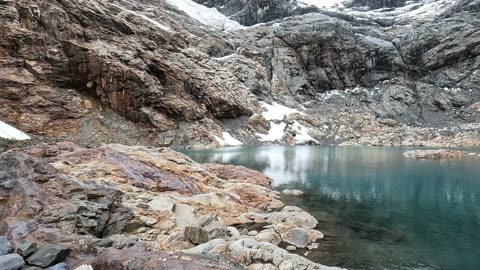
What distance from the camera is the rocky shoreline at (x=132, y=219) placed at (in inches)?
402

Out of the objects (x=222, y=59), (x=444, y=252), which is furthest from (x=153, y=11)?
(x=444, y=252)

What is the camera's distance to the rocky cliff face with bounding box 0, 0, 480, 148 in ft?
224

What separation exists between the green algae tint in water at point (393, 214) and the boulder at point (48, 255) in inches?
418

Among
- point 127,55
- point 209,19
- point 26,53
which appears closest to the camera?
point 26,53

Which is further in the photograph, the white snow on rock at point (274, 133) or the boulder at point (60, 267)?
the white snow on rock at point (274, 133)

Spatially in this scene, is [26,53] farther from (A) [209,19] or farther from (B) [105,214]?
(A) [209,19]

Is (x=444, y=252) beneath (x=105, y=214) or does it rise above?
beneath

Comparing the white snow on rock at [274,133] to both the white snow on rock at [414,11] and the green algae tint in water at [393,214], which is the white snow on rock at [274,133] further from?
the white snow on rock at [414,11]

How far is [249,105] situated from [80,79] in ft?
167

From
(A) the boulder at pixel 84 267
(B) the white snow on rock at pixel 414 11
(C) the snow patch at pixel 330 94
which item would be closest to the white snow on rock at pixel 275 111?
(C) the snow patch at pixel 330 94

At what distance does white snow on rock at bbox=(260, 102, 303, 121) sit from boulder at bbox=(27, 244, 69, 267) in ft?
317

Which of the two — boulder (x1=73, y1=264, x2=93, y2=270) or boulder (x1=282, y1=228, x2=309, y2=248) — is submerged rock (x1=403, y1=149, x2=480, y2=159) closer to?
boulder (x1=282, y1=228, x2=309, y2=248)

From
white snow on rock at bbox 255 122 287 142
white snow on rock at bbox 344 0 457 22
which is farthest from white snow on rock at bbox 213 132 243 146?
white snow on rock at bbox 344 0 457 22

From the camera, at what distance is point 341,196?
95.7 feet
